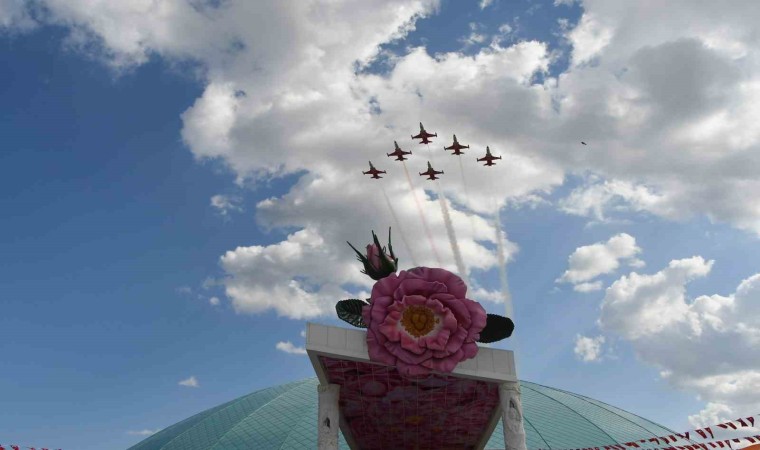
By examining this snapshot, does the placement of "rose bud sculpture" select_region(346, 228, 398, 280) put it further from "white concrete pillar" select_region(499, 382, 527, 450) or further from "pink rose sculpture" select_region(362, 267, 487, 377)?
"white concrete pillar" select_region(499, 382, 527, 450)

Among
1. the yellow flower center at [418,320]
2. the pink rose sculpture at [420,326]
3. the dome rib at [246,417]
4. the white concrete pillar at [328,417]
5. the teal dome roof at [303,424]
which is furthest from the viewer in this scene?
the dome rib at [246,417]

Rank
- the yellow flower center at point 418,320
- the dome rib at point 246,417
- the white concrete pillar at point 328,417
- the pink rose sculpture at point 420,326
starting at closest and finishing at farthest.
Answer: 1. the pink rose sculpture at point 420,326
2. the yellow flower center at point 418,320
3. the white concrete pillar at point 328,417
4. the dome rib at point 246,417

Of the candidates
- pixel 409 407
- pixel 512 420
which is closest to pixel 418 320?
pixel 512 420

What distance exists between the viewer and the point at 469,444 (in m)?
30.5

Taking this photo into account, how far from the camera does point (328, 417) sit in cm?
2331

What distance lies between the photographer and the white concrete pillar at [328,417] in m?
23.0

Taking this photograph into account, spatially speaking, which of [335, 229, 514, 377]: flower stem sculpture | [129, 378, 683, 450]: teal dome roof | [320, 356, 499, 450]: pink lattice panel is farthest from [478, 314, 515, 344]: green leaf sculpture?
[129, 378, 683, 450]: teal dome roof

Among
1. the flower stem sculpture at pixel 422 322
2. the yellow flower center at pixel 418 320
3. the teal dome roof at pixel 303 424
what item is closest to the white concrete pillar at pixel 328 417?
the flower stem sculpture at pixel 422 322

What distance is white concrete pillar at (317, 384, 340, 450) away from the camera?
75.5ft

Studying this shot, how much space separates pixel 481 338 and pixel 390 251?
4785 millimetres

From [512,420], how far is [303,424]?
78.0 feet

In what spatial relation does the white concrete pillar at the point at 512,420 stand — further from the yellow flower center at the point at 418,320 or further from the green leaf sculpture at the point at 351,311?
the green leaf sculpture at the point at 351,311

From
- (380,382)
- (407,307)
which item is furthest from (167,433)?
(407,307)

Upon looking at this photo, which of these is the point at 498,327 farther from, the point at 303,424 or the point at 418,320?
the point at 303,424
